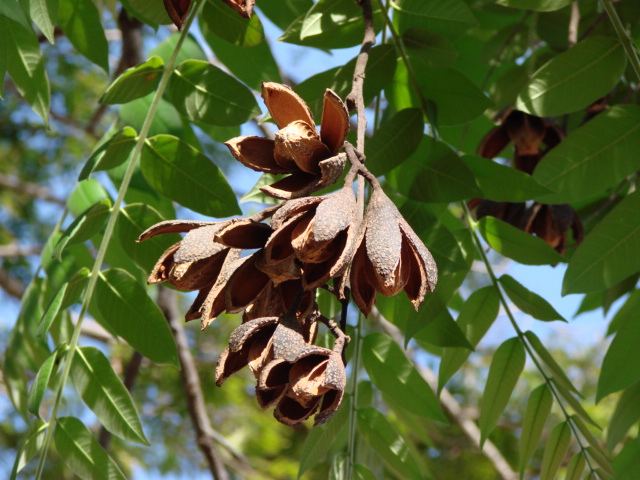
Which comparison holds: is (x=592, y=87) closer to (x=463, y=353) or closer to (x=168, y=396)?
(x=463, y=353)

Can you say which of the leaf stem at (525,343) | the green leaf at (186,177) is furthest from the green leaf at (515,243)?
the green leaf at (186,177)

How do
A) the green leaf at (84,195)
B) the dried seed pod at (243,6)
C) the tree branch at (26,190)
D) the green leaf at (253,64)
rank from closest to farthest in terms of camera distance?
the dried seed pod at (243,6), the green leaf at (253,64), the green leaf at (84,195), the tree branch at (26,190)

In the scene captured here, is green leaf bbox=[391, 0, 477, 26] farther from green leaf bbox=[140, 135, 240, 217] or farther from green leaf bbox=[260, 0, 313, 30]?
green leaf bbox=[140, 135, 240, 217]

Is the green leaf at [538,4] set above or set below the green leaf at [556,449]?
above

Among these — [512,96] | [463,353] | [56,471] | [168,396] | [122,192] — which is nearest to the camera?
[122,192]

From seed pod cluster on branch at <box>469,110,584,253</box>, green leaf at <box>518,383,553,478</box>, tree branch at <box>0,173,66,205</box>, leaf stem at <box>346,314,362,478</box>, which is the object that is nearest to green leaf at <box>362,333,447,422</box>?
leaf stem at <box>346,314,362,478</box>

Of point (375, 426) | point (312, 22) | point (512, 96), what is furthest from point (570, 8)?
point (375, 426)

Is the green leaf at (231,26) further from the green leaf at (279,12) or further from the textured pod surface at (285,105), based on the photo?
the textured pod surface at (285,105)
